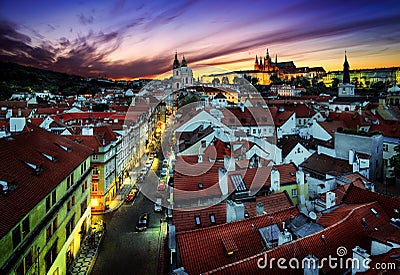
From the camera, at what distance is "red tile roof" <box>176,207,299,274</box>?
1198 centimetres

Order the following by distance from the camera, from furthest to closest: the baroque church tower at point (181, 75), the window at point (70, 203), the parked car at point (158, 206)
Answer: the baroque church tower at point (181, 75) → the parked car at point (158, 206) → the window at point (70, 203)

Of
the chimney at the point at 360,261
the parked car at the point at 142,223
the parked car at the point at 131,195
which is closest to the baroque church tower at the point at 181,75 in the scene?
the parked car at the point at 131,195

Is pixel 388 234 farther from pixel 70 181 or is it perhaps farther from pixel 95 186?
pixel 95 186

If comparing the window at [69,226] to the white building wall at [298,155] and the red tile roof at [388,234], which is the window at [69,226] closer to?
the red tile roof at [388,234]

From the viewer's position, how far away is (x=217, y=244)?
41.7 feet

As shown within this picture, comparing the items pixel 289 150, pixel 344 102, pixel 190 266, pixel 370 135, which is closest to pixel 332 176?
pixel 289 150

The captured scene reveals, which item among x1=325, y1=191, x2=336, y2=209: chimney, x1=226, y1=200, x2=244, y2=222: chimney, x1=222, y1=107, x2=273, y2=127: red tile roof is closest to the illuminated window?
x1=226, y1=200, x2=244, y2=222: chimney

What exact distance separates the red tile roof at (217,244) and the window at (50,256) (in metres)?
7.85

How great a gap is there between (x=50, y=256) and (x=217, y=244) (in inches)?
372

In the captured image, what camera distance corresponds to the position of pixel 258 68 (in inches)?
6649

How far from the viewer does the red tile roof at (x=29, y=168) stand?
1244cm

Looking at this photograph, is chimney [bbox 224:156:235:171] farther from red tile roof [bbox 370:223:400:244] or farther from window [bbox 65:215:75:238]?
window [bbox 65:215:75:238]

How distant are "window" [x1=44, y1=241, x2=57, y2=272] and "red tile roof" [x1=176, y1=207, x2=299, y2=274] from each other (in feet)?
25.8

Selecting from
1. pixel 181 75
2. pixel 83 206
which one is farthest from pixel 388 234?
pixel 181 75
